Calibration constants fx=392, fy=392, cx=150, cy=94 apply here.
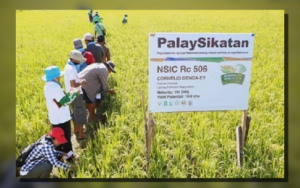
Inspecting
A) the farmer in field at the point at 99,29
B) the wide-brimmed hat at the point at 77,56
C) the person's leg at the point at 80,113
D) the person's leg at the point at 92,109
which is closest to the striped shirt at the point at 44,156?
the person's leg at the point at 80,113

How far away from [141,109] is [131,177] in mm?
796

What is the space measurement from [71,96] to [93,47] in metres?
0.64

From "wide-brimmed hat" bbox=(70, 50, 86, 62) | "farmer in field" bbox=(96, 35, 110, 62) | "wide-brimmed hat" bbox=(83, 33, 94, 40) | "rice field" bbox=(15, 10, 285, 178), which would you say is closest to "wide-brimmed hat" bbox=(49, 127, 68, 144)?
"rice field" bbox=(15, 10, 285, 178)

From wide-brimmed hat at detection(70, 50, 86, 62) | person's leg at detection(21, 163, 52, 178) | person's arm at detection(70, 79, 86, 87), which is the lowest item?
person's leg at detection(21, 163, 52, 178)

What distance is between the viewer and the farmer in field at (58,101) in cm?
440

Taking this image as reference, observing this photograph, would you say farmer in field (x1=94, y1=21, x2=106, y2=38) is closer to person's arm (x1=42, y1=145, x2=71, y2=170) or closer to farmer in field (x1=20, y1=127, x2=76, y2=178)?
farmer in field (x1=20, y1=127, x2=76, y2=178)

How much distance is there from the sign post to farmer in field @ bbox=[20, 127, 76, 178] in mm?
1025

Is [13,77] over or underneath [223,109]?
over

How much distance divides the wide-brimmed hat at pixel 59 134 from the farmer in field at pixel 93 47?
913mm

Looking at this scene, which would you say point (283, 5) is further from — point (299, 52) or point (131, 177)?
point (131, 177)

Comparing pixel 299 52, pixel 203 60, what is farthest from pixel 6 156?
pixel 299 52

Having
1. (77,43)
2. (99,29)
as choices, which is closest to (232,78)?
(99,29)

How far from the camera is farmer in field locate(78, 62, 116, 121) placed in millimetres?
4527

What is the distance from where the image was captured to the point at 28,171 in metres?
4.55
